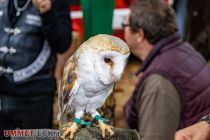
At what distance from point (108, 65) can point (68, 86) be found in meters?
0.13

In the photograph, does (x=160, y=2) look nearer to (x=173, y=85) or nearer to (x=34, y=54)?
(x=173, y=85)

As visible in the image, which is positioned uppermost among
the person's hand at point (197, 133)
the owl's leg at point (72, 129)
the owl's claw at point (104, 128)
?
the owl's leg at point (72, 129)

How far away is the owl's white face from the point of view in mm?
799

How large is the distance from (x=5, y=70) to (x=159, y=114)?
1.83 feet

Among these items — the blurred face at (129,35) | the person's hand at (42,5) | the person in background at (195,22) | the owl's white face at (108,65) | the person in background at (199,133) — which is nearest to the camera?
the owl's white face at (108,65)

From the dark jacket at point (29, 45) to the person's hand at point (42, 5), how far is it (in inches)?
1.0

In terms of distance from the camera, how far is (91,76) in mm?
838

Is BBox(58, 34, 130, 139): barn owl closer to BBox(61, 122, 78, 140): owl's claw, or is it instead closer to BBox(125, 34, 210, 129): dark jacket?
BBox(61, 122, 78, 140): owl's claw

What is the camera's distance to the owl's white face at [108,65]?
0.80 meters

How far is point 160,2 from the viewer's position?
1.78 metres

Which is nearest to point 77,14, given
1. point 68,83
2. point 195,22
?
point 195,22

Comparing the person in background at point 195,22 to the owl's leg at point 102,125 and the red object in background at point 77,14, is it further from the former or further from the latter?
the owl's leg at point 102,125

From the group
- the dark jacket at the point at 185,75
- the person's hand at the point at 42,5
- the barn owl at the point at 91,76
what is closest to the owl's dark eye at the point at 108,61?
the barn owl at the point at 91,76

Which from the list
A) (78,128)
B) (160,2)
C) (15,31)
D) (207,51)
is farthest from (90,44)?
(207,51)
